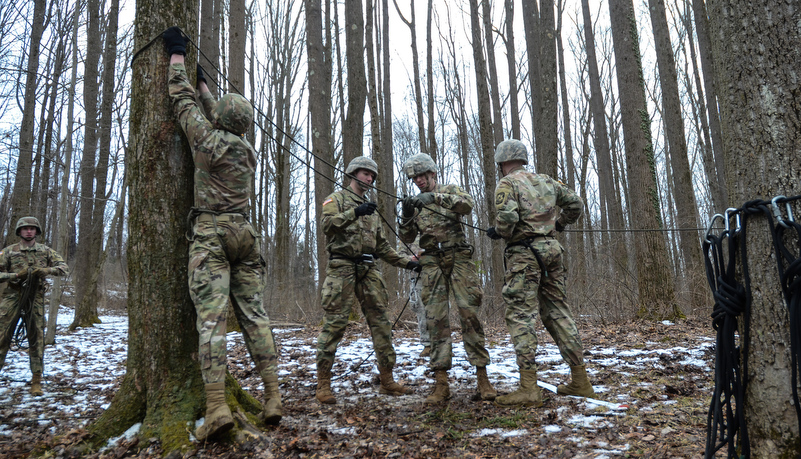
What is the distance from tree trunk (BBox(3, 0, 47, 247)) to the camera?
33.3 feet

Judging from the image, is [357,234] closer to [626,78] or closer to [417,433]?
[417,433]

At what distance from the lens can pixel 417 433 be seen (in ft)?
10.7

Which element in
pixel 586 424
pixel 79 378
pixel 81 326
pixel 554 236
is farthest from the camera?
pixel 81 326

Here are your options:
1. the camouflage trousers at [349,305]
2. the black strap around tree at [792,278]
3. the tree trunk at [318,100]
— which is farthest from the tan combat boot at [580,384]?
the tree trunk at [318,100]

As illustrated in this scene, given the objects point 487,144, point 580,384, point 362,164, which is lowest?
point 580,384

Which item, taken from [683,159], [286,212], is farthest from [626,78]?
[286,212]

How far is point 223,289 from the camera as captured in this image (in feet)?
10.7

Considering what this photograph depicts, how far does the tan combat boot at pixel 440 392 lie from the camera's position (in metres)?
4.10

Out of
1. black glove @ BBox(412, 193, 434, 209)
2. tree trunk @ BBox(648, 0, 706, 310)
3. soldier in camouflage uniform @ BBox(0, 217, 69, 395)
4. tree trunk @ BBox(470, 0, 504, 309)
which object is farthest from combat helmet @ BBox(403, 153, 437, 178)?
tree trunk @ BBox(648, 0, 706, 310)

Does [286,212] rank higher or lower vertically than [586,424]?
higher

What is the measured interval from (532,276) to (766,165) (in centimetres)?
236

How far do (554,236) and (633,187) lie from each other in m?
4.90

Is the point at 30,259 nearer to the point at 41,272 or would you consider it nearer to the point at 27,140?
the point at 41,272

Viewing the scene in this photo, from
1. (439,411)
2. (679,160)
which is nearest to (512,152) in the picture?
(439,411)
